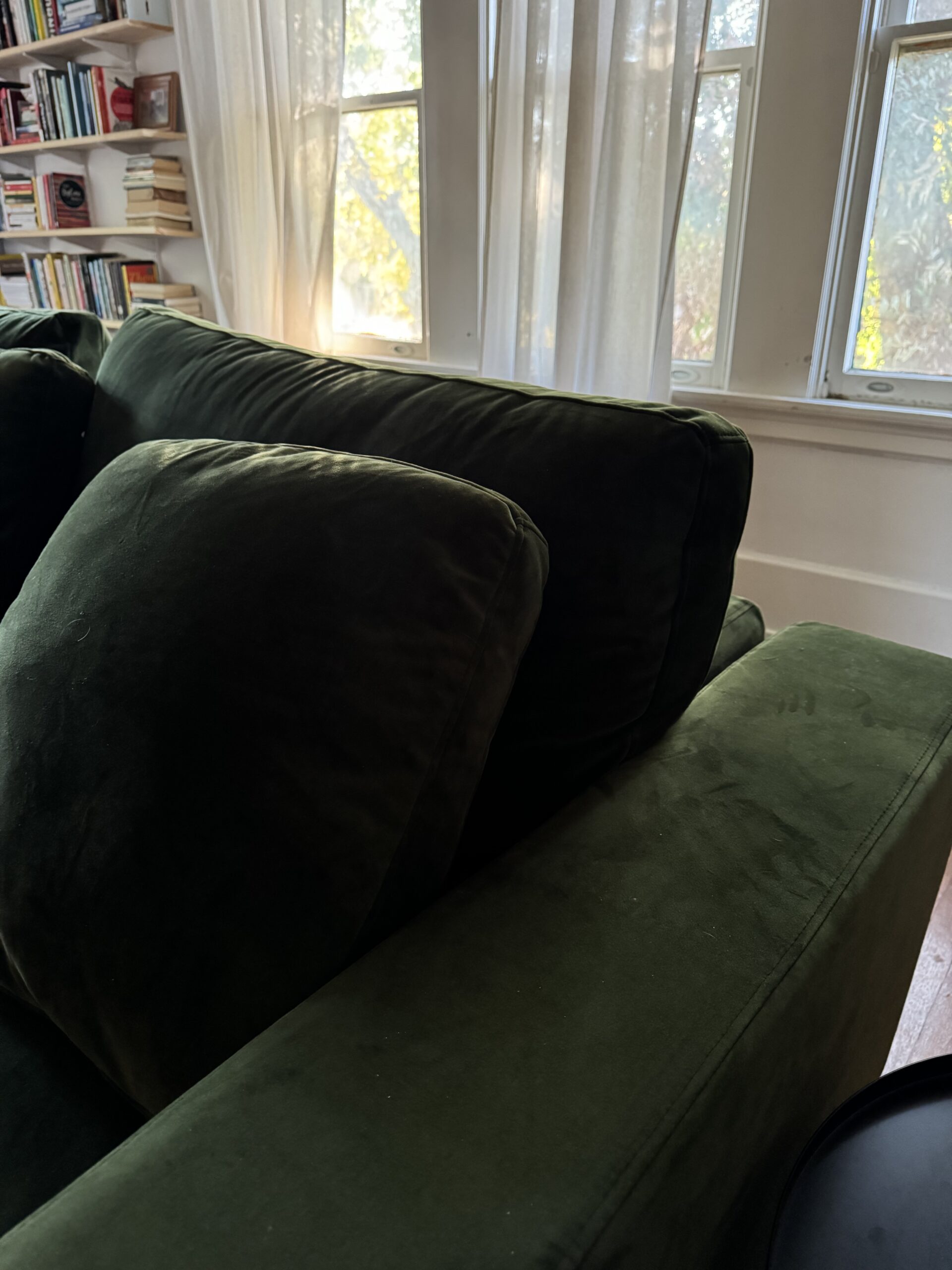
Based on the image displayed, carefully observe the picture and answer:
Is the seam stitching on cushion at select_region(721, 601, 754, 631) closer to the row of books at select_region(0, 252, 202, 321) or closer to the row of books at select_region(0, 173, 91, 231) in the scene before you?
the row of books at select_region(0, 252, 202, 321)

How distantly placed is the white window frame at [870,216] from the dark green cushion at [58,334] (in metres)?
1.50

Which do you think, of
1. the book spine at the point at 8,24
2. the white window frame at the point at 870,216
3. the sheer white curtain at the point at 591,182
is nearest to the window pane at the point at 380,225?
the sheer white curtain at the point at 591,182

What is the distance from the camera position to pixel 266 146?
2.49 m

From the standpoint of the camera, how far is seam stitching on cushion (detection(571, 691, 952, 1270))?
38 centimetres

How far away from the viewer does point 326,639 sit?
52cm

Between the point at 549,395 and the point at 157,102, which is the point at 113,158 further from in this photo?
the point at 549,395

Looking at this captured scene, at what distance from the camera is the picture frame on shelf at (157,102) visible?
9.36 ft

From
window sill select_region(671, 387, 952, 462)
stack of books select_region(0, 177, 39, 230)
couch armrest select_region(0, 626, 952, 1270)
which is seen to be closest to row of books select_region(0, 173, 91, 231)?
stack of books select_region(0, 177, 39, 230)

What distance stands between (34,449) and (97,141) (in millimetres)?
2599

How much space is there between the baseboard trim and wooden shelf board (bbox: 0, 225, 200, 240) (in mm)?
2219

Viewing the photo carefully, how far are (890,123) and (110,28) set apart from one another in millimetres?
2451

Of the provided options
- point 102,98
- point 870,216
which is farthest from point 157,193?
point 870,216

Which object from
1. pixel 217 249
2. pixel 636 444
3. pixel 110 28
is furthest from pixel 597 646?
pixel 110 28

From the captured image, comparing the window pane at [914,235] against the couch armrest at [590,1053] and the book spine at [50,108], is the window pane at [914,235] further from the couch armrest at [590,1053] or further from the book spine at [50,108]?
the book spine at [50,108]
